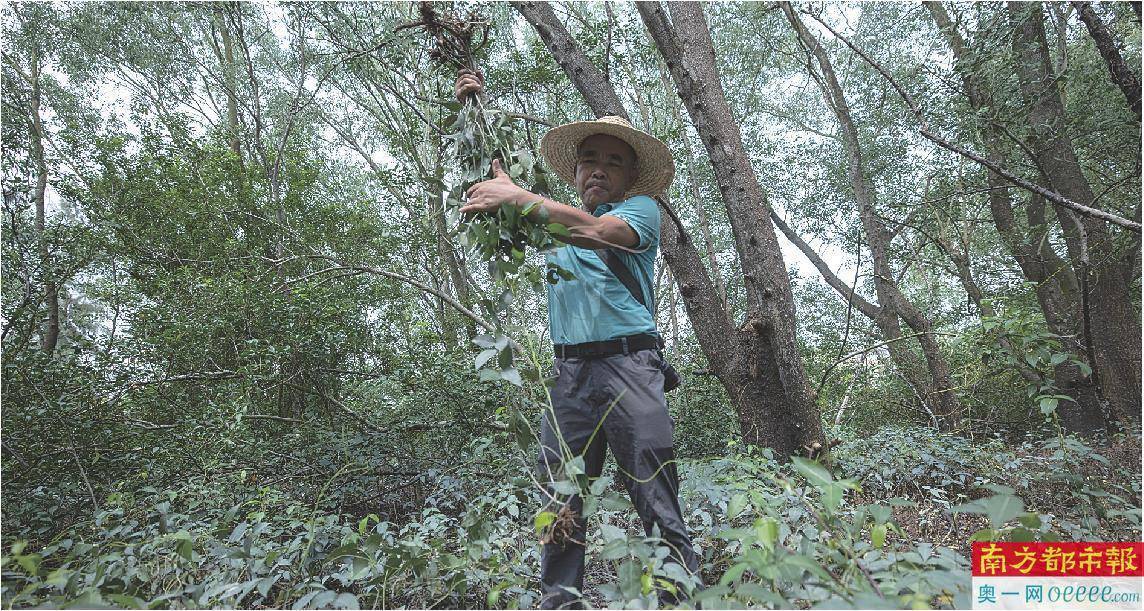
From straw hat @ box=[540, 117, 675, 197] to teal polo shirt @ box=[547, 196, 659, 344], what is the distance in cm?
35

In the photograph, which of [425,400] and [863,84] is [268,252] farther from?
[863,84]

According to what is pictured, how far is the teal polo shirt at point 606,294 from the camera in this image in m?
1.97

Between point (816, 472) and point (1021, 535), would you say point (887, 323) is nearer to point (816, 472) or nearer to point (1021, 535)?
point (1021, 535)

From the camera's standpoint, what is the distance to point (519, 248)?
1.72m

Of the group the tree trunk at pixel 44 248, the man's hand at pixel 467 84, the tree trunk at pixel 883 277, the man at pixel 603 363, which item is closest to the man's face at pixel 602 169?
the man at pixel 603 363

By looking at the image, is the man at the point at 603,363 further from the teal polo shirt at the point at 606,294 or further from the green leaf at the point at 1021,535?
the green leaf at the point at 1021,535

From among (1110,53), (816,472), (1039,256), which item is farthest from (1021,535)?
(1039,256)

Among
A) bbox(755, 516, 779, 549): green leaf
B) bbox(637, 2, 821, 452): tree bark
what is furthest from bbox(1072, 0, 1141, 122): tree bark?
bbox(755, 516, 779, 549): green leaf

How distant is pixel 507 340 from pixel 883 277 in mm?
5666

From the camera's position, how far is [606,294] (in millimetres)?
1977

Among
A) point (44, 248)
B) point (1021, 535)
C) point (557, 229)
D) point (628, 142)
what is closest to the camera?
point (1021, 535)

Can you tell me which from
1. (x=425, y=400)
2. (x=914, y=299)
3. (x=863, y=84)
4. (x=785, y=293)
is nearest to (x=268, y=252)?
(x=425, y=400)

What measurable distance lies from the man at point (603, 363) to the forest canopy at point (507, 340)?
4.3 inches

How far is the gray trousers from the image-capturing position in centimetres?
183
